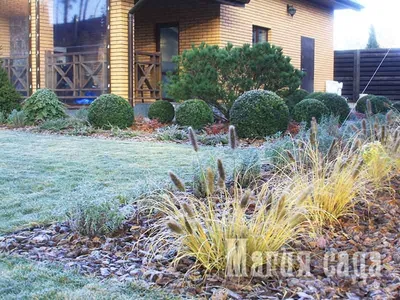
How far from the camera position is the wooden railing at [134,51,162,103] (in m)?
12.8

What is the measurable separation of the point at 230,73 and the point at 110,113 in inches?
99.0

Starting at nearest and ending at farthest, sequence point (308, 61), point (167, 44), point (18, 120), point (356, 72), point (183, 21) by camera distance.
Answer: point (18, 120) < point (183, 21) < point (167, 44) < point (308, 61) < point (356, 72)

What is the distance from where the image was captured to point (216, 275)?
2820 millimetres

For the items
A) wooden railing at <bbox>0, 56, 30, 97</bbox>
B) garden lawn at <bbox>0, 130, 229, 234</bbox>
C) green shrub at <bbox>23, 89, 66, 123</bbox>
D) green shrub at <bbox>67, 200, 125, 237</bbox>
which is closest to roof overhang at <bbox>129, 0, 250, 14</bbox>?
green shrub at <bbox>23, 89, 66, 123</bbox>

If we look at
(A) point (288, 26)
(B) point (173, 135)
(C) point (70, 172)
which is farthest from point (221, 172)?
(A) point (288, 26)

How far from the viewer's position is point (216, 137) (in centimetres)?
879

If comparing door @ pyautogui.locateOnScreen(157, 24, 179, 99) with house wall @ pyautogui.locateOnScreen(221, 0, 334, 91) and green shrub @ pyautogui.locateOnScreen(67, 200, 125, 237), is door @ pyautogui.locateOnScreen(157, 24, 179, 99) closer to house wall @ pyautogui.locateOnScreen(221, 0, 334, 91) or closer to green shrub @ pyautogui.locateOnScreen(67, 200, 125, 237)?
house wall @ pyautogui.locateOnScreen(221, 0, 334, 91)

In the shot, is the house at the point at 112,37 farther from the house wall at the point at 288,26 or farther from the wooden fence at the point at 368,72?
the wooden fence at the point at 368,72

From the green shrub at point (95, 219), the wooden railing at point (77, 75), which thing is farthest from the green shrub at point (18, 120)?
the green shrub at point (95, 219)

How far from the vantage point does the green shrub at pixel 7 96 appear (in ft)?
41.4

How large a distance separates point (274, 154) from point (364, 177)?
125cm

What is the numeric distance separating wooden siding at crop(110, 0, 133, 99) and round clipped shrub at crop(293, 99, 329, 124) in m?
4.11

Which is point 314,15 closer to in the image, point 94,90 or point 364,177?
point 94,90

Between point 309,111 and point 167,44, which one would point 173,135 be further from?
point 167,44
